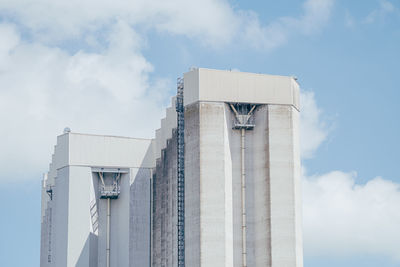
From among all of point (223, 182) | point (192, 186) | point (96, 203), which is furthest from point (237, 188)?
→ point (96, 203)

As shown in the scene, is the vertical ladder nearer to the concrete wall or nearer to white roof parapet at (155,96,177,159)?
white roof parapet at (155,96,177,159)

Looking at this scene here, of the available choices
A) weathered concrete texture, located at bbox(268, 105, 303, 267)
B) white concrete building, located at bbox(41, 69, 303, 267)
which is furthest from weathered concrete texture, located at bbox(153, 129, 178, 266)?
weathered concrete texture, located at bbox(268, 105, 303, 267)

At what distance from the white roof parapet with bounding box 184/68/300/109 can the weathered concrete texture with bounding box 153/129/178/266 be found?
6.31 meters

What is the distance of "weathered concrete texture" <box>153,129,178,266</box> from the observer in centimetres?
8644

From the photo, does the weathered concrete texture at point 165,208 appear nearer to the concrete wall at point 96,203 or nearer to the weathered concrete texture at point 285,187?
the concrete wall at point 96,203

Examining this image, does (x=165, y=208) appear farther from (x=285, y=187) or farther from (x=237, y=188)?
(x=285, y=187)

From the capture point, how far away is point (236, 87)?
83125mm

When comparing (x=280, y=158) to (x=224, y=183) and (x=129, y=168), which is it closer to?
(x=224, y=183)

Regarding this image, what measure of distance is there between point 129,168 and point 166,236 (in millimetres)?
8381

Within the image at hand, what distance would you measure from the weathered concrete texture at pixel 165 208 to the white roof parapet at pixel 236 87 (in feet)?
20.7

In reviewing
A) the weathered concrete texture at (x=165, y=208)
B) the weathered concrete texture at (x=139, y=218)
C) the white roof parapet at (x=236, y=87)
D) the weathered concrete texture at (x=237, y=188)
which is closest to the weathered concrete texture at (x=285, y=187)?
the weathered concrete texture at (x=237, y=188)

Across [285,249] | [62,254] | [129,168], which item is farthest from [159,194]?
[285,249]

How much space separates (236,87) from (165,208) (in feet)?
45.6

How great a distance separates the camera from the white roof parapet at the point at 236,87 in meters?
82.5
